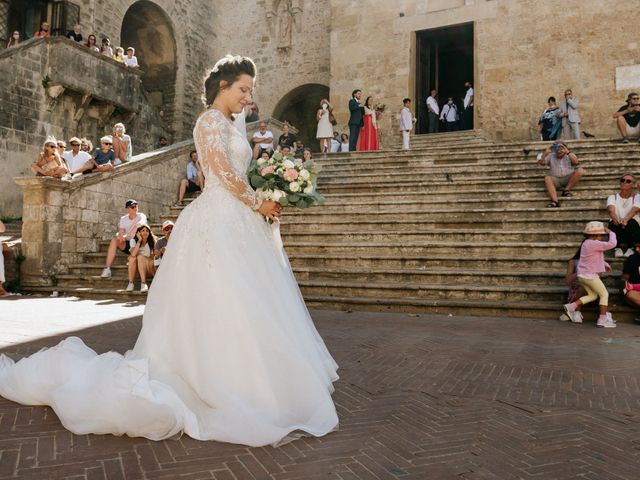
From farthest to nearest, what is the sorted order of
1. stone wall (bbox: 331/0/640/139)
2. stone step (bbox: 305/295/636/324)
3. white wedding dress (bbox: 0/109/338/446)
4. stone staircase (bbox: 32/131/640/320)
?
1. stone wall (bbox: 331/0/640/139)
2. stone staircase (bbox: 32/131/640/320)
3. stone step (bbox: 305/295/636/324)
4. white wedding dress (bbox: 0/109/338/446)

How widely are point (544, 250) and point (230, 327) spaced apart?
6.48 m

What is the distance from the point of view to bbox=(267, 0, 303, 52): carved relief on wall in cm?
2317

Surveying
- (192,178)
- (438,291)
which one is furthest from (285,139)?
(438,291)

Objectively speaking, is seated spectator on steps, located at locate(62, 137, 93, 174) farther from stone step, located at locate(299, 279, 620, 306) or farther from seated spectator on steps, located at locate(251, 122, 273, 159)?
stone step, located at locate(299, 279, 620, 306)

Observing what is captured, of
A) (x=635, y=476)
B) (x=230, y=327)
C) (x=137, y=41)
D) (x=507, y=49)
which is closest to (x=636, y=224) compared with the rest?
(x=635, y=476)

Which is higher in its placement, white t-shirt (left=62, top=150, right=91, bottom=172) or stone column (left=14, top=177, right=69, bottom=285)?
white t-shirt (left=62, top=150, right=91, bottom=172)

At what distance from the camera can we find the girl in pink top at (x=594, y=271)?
629cm

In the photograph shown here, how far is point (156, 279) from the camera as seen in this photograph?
10.6ft

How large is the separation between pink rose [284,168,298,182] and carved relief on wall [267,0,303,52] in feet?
70.7

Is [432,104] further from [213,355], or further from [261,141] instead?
[213,355]

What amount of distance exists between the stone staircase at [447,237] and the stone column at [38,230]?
0.51 m

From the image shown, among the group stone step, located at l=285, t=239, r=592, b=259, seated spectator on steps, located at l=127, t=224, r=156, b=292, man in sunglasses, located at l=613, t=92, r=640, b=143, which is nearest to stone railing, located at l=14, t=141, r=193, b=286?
seated spectator on steps, located at l=127, t=224, r=156, b=292

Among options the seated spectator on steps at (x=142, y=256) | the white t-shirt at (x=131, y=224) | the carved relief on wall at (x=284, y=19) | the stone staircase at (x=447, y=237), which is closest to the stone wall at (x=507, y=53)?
the carved relief on wall at (x=284, y=19)

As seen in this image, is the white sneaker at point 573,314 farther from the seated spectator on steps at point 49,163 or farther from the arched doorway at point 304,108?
the arched doorway at point 304,108
